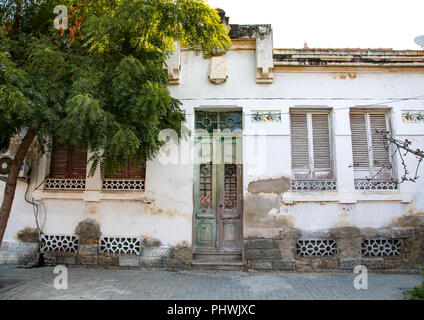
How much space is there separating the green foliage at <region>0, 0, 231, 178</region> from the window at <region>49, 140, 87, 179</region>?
1.79 m

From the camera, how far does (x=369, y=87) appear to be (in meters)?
7.23

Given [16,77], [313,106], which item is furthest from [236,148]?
[16,77]

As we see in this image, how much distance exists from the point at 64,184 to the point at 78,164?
1.88ft

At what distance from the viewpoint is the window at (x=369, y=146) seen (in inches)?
277

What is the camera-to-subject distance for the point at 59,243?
694 centimetres

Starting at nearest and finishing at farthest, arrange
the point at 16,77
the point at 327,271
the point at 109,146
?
1. the point at 16,77
2. the point at 109,146
3. the point at 327,271

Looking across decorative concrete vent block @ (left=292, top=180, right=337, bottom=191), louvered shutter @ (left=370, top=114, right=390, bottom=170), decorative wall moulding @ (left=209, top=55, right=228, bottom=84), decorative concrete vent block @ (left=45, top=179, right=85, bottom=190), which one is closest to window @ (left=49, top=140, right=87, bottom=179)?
decorative concrete vent block @ (left=45, top=179, right=85, bottom=190)

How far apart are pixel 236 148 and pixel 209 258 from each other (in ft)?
8.73

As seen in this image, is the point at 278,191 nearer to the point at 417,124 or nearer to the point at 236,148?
the point at 236,148

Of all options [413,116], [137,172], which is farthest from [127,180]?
[413,116]

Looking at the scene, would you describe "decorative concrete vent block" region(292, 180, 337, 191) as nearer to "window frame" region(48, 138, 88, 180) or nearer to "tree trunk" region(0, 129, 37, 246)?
"window frame" region(48, 138, 88, 180)

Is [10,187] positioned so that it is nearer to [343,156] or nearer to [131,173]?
[131,173]

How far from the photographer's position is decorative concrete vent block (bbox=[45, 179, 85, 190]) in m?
7.16

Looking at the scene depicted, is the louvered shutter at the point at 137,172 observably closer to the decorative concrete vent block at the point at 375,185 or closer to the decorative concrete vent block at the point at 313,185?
the decorative concrete vent block at the point at 313,185
